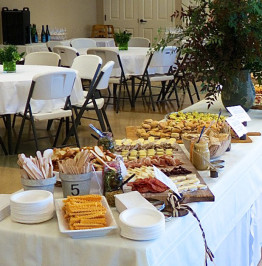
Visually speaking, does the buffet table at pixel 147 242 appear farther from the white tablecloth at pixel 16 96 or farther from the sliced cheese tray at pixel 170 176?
the white tablecloth at pixel 16 96

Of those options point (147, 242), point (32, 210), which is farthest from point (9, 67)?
point (147, 242)

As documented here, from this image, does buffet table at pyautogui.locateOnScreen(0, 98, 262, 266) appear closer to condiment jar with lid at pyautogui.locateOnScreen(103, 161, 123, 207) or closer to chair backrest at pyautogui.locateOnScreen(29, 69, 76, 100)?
condiment jar with lid at pyautogui.locateOnScreen(103, 161, 123, 207)

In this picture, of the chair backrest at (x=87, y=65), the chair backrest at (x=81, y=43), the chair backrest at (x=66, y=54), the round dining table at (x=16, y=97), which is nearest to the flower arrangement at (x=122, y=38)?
the chair backrest at (x=66, y=54)

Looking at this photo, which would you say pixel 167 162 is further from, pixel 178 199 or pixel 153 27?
pixel 153 27

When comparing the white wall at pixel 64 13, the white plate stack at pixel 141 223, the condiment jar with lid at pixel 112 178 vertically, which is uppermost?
the white wall at pixel 64 13

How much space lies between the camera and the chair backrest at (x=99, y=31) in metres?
12.8

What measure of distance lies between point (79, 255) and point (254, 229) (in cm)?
145

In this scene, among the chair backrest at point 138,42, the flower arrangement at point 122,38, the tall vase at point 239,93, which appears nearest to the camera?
the tall vase at point 239,93

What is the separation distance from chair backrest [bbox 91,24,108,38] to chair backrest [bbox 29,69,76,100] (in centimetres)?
753

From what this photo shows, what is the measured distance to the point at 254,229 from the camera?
307cm

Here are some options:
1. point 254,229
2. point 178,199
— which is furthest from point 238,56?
point 178,199

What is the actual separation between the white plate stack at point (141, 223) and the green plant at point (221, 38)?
1.56 meters

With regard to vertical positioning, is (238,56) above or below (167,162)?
above

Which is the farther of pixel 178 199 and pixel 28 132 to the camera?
pixel 28 132
